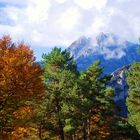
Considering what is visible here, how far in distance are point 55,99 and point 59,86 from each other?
2.00 metres

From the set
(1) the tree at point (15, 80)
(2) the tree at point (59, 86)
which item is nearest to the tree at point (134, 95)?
(2) the tree at point (59, 86)

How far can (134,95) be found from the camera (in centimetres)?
5862

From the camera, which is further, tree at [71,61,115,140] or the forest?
tree at [71,61,115,140]

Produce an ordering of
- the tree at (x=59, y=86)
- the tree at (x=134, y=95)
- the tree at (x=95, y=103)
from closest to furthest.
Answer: the tree at (x=59, y=86)
the tree at (x=95, y=103)
the tree at (x=134, y=95)

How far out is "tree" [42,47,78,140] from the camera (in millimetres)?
52406

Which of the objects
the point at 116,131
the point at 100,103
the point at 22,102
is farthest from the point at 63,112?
the point at 116,131

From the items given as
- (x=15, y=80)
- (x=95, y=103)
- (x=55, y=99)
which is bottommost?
(x=15, y=80)

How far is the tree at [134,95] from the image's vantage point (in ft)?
187

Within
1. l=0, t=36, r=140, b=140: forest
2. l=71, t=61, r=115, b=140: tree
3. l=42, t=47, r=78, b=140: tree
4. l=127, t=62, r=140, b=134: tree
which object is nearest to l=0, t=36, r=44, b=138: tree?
l=0, t=36, r=140, b=140: forest

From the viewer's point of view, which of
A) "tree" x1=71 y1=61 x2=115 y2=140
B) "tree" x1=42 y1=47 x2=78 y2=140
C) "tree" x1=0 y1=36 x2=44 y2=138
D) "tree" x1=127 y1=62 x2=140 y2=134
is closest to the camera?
"tree" x1=0 y1=36 x2=44 y2=138

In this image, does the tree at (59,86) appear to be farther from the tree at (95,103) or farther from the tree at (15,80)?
the tree at (15,80)

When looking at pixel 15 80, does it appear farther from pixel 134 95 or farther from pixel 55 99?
pixel 134 95

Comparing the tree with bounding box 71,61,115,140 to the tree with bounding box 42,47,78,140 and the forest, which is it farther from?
the tree with bounding box 42,47,78,140

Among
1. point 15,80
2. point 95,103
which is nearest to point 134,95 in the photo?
point 95,103
